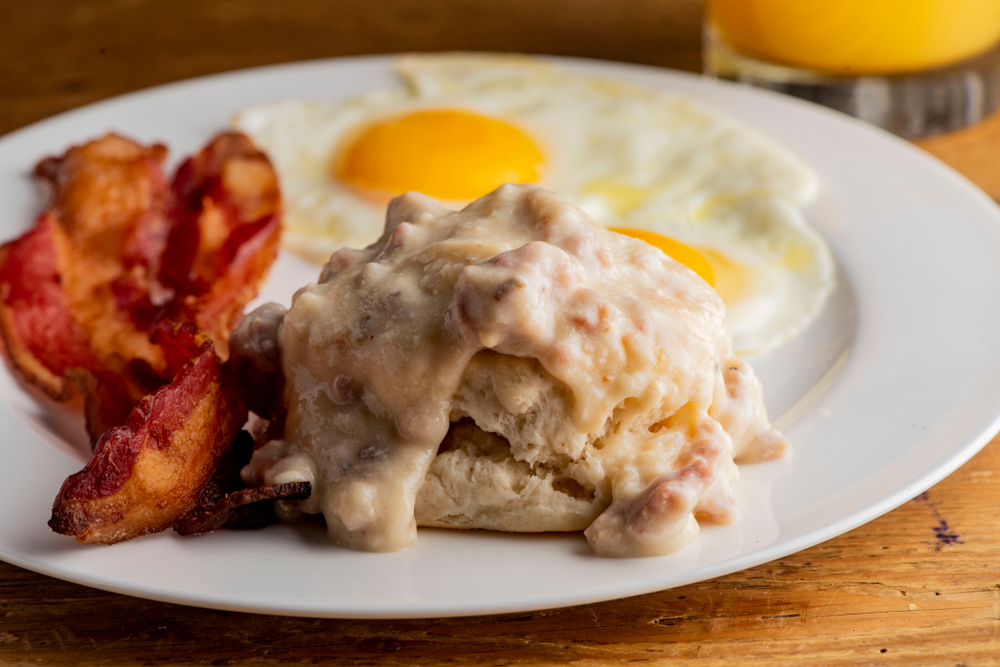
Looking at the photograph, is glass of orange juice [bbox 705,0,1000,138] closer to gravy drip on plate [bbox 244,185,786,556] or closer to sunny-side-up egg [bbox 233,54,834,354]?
sunny-side-up egg [bbox 233,54,834,354]

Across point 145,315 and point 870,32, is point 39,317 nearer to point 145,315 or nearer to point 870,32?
point 145,315

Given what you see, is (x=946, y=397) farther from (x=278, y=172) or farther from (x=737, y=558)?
(x=278, y=172)

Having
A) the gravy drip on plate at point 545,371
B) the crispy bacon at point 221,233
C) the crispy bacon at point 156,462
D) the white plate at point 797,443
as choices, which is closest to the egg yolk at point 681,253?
the white plate at point 797,443

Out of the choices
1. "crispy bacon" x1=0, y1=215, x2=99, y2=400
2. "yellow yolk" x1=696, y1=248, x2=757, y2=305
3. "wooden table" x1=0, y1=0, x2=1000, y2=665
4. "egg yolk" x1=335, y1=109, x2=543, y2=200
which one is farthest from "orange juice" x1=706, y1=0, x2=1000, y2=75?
"crispy bacon" x1=0, y1=215, x2=99, y2=400

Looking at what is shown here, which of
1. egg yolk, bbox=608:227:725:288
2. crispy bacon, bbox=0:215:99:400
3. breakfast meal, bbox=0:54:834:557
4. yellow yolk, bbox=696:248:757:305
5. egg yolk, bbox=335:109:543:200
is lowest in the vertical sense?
Answer: yellow yolk, bbox=696:248:757:305

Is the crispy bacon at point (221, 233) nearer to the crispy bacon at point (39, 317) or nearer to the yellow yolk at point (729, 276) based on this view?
the crispy bacon at point (39, 317)

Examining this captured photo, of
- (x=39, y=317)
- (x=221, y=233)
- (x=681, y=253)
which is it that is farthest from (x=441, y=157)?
(x=39, y=317)
